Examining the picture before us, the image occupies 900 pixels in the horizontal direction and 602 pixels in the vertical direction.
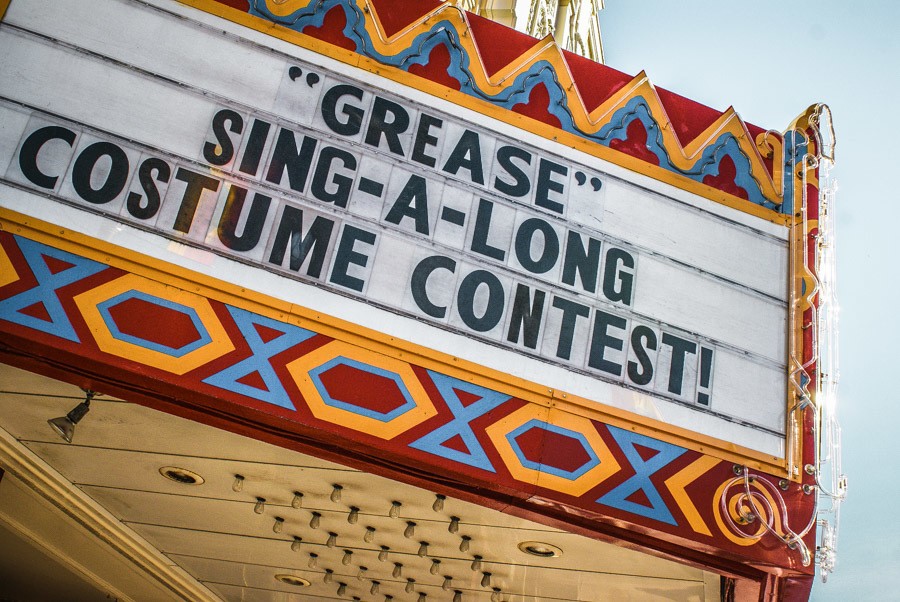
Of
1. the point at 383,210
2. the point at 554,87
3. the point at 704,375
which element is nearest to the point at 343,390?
the point at 383,210

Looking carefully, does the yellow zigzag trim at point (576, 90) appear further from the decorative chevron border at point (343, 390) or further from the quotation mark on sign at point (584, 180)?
the decorative chevron border at point (343, 390)

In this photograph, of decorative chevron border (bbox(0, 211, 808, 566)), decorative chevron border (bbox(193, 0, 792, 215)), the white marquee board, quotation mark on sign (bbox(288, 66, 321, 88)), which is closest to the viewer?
decorative chevron border (bbox(0, 211, 808, 566))

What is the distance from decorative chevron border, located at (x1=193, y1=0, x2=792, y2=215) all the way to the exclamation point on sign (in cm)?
118

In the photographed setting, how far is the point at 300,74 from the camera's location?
5945 millimetres

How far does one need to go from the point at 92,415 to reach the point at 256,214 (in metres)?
1.88

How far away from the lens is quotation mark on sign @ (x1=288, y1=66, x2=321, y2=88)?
5.93m

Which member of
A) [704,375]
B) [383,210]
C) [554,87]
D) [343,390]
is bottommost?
[343,390]

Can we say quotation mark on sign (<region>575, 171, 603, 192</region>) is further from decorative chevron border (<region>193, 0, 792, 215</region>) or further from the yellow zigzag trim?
the yellow zigzag trim

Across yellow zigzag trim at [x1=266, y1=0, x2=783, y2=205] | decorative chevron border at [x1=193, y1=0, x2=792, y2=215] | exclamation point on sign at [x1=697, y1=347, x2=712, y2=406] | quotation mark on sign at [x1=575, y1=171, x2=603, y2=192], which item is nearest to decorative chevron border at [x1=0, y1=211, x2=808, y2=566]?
exclamation point on sign at [x1=697, y1=347, x2=712, y2=406]

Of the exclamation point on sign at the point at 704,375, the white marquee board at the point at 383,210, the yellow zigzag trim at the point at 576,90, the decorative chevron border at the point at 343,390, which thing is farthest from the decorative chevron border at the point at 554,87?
the decorative chevron border at the point at 343,390

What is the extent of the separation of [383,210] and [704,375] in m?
2.27

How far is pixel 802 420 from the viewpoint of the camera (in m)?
6.11

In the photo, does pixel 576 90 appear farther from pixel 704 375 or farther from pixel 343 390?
pixel 343 390

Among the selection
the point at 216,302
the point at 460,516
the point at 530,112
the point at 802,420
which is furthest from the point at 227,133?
the point at 802,420
